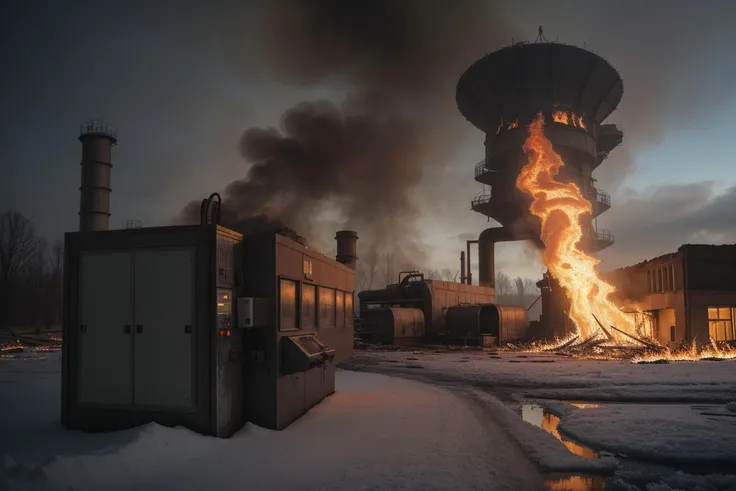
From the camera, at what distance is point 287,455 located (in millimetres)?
7496

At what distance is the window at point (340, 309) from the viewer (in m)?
14.3

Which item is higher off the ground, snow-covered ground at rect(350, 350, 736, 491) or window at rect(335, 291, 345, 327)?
window at rect(335, 291, 345, 327)

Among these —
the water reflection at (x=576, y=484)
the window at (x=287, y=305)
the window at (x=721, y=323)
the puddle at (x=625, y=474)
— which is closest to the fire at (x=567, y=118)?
the window at (x=721, y=323)

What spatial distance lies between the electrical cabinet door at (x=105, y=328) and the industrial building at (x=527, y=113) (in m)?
42.4

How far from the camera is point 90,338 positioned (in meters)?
8.68

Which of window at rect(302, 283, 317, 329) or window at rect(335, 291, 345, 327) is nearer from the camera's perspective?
window at rect(302, 283, 317, 329)

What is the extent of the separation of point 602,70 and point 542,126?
9.34 m

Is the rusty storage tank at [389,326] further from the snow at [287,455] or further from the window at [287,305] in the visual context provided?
the window at [287,305]

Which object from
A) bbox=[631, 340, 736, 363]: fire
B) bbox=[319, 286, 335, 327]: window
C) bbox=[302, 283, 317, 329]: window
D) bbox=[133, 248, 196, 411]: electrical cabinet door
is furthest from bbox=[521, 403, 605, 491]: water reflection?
bbox=[631, 340, 736, 363]: fire

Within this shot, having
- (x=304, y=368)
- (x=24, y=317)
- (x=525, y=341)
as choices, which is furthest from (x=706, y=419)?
(x=24, y=317)

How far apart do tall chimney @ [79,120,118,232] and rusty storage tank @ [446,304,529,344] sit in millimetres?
24479

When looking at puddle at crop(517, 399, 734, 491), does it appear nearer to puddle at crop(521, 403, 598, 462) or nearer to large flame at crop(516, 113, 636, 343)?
puddle at crop(521, 403, 598, 462)

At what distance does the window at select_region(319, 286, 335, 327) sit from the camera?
12.6m

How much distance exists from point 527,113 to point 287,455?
45.3m
